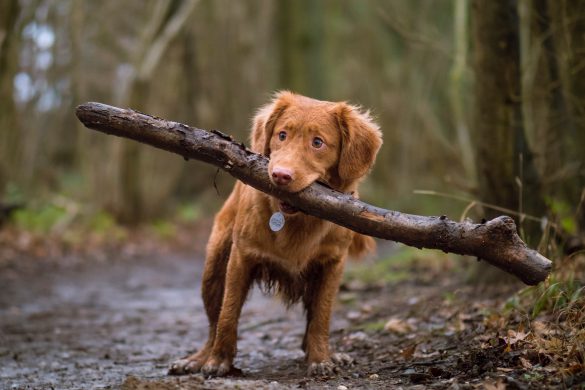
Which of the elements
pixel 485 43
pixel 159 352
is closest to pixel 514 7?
pixel 485 43

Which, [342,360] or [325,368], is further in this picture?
[342,360]

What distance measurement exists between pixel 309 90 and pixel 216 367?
13813 mm

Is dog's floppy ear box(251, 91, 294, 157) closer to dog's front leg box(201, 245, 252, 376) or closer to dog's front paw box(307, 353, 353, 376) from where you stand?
dog's front leg box(201, 245, 252, 376)

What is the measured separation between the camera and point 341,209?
4043 mm

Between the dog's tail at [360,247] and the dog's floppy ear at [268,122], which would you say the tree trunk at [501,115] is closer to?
the dog's tail at [360,247]

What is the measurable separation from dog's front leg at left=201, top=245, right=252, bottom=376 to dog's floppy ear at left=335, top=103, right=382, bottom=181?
3.15ft

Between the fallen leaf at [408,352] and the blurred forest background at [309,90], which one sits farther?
the blurred forest background at [309,90]

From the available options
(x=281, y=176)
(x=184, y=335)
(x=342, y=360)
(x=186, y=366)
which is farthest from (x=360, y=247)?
(x=184, y=335)

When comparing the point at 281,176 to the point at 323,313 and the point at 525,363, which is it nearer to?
the point at 323,313

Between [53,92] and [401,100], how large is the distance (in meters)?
12.6

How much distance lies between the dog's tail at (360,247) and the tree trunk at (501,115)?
4.14 feet

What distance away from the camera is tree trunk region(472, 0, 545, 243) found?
607 cm

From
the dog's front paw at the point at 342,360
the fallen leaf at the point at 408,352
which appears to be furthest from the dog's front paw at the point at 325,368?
the fallen leaf at the point at 408,352

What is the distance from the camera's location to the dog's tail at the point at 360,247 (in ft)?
18.5
